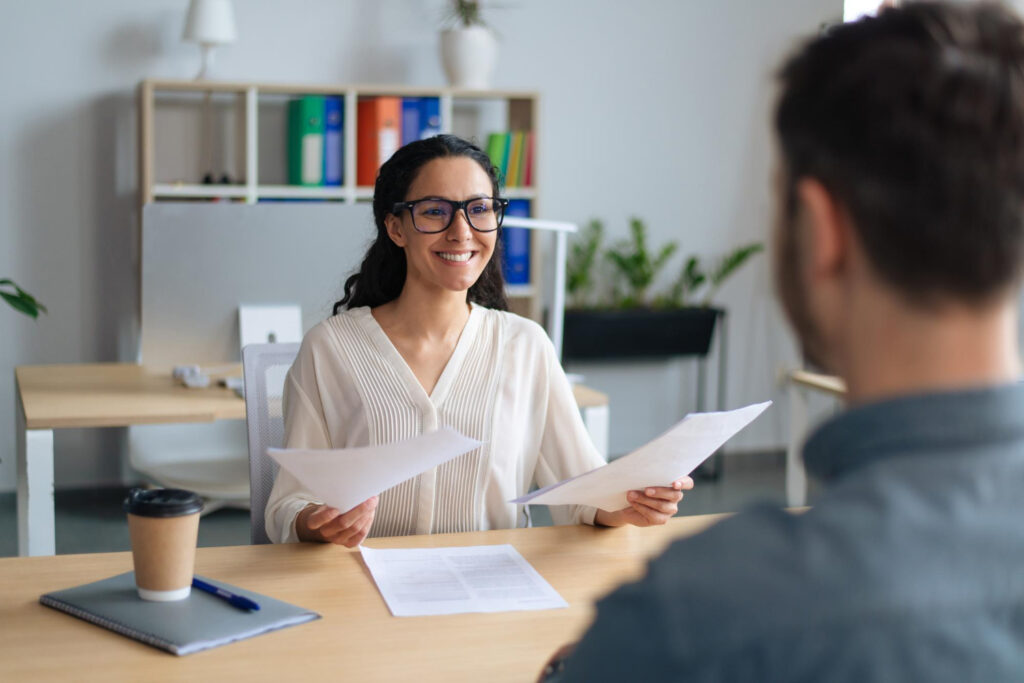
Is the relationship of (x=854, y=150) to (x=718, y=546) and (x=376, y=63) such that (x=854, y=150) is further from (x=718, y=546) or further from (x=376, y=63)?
(x=376, y=63)

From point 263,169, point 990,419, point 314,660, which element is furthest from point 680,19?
point 990,419

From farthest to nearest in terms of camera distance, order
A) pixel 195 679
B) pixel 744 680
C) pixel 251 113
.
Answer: pixel 251 113 < pixel 195 679 < pixel 744 680

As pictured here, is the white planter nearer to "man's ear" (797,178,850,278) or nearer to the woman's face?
the woman's face

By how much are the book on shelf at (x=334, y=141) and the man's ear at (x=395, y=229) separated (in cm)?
241

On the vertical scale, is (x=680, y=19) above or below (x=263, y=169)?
above

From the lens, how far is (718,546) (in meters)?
0.59

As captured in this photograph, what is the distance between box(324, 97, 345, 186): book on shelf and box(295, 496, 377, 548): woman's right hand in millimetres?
2969

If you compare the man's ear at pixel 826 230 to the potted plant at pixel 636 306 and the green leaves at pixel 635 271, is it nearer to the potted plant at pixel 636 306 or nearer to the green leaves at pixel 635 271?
the potted plant at pixel 636 306

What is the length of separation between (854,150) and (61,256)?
4235mm

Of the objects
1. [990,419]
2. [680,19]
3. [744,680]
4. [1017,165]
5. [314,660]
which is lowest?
[314,660]

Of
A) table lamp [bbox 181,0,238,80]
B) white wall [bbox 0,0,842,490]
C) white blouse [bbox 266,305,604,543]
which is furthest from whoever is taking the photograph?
white wall [bbox 0,0,842,490]

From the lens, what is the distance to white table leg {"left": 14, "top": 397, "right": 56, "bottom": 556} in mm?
2471

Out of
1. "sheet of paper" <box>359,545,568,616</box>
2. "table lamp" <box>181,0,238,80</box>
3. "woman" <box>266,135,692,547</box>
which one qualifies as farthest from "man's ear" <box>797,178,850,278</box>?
"table lamp" <box>181,0,238,80</box>

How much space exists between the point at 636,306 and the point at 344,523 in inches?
141
